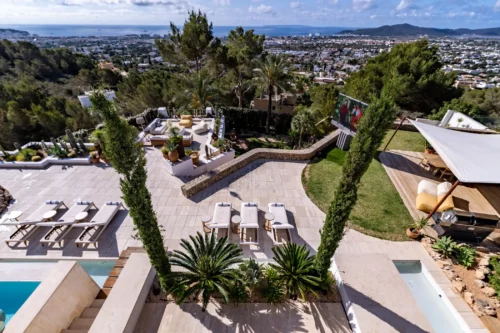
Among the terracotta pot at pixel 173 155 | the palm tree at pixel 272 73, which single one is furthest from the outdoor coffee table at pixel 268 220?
the palm tree at pixel 272 73

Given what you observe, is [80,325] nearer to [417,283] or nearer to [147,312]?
[147,312]

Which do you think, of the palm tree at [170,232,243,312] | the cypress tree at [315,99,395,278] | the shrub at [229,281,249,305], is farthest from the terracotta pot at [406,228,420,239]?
the palm tree at [170,232,243,312]

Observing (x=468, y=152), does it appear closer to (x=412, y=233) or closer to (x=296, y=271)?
(x=412, y=233)

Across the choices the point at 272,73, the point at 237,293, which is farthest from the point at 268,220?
the point at 272,73

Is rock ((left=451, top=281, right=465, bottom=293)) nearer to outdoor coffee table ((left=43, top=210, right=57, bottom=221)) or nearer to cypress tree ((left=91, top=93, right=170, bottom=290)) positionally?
cypress tree ((left=91, top=93, right=170, bottom=290))

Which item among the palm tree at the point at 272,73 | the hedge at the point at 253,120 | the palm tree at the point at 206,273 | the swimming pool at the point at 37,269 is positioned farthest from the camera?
the hedge at the point at 253,120

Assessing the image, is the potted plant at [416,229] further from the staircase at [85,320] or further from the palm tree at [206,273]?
the staircase at [85,320]
